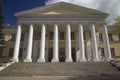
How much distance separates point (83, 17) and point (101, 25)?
12.6 ft

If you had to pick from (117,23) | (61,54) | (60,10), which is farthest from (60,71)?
(117,23)

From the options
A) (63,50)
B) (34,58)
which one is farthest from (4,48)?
(63,50)

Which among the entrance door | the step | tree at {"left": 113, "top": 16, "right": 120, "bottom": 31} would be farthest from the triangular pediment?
the step

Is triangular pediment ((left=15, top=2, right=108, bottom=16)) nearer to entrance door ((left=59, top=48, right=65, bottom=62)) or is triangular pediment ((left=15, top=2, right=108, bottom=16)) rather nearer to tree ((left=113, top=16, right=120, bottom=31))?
tree ((left=113, top=16, right=120, bottom=31))

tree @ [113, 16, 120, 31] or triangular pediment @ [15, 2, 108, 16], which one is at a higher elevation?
triangular pediment @ [15, 2, 108, 16]

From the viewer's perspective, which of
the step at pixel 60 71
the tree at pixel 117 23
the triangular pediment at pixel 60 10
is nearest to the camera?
the step at pixel 60 71

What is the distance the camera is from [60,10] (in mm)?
29516

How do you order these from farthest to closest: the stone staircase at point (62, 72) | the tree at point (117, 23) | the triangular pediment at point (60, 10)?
the tree at point (117, 23) < the triangular pediment at point (60, 10) < the stone staircase at point (62, 72)

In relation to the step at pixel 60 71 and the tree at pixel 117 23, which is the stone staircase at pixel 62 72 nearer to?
the step at pixel 60 71

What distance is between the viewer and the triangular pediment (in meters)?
28.9

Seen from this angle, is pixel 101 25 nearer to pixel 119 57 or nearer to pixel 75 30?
pixel 75 30

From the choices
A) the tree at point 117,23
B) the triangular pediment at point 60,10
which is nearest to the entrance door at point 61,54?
the triangular pediment at point 60,10

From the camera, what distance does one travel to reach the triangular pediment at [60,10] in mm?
28922

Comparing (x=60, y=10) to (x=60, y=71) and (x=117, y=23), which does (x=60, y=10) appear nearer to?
(x=117, y=23)
